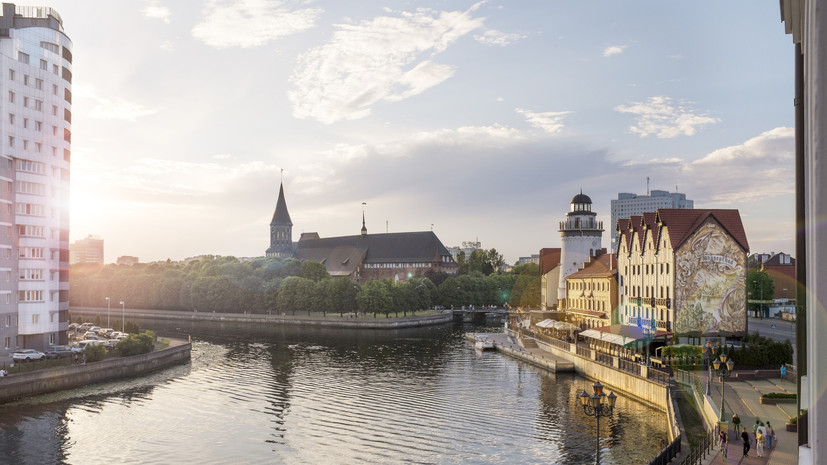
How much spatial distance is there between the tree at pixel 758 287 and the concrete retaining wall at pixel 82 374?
118 m

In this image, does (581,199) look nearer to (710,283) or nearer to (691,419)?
(710,283)

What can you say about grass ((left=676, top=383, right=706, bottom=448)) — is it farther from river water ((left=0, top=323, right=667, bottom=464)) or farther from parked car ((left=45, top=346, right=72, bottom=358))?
parked car ((left=45, top=346, right=72, bottom=358))

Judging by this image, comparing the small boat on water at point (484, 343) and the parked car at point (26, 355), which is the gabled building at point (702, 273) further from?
the parked car at point (26, 355)

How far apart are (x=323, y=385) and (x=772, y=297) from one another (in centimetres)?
12146

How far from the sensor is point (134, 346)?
258 ft

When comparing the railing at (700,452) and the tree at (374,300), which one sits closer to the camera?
the railing at (700,452)

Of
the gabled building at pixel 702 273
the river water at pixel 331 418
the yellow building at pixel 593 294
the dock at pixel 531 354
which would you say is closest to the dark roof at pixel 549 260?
the yellow building at pixel 593 294

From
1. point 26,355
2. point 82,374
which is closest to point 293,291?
point 26,355

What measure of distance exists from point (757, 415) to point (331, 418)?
3167cm

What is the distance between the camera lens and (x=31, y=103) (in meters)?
76.1

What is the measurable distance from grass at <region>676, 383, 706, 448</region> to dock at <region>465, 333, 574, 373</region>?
23.5m

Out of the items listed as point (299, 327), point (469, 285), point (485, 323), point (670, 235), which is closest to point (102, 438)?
point (670, 235)

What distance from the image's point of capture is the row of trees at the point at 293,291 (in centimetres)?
15288

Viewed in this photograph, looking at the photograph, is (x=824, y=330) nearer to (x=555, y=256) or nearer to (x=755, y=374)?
(x=755, y=374)
